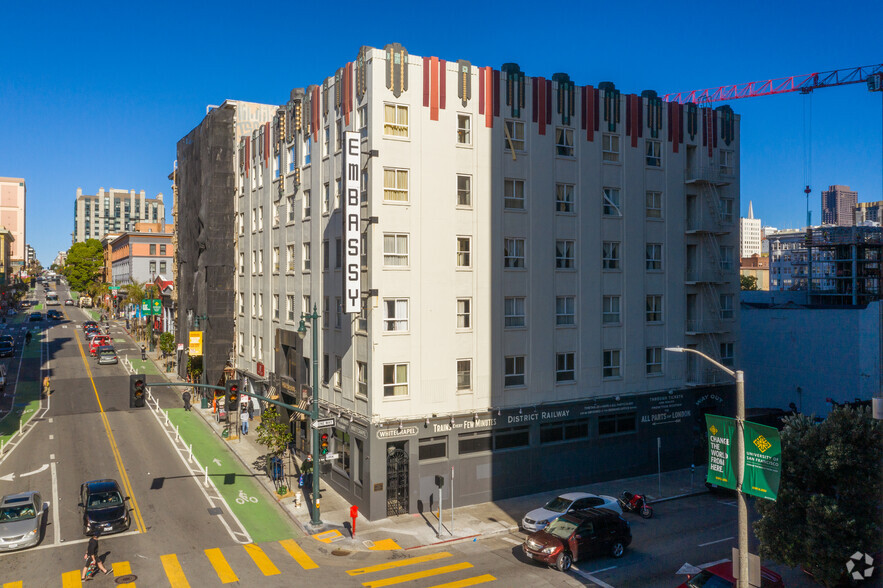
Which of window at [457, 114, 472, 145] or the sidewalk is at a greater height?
window at [457, 114, 472, 145]

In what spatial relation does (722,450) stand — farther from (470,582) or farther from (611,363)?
(611,363)

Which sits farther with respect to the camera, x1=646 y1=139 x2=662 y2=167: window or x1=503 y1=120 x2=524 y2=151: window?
x1=646 y1=139 x2=662 y2=167: window

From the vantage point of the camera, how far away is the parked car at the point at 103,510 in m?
25.8

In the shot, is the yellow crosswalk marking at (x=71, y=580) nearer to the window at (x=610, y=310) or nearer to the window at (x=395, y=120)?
the window at (x=395, y=120)

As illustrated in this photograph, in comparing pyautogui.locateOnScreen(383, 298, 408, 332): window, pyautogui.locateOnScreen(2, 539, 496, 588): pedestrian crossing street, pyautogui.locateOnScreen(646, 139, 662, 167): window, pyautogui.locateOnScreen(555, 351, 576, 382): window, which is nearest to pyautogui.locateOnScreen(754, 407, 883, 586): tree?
pyautogui.locateOnScreen(2, 539, 496, 588): pedestrian crossing street

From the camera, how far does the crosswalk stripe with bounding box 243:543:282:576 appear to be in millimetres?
23109

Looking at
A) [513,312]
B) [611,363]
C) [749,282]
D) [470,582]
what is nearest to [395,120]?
[513,312]

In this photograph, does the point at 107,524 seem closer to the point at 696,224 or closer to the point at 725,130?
the point at 696,224

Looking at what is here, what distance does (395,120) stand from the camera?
30109mm

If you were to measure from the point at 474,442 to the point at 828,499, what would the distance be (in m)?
15.7

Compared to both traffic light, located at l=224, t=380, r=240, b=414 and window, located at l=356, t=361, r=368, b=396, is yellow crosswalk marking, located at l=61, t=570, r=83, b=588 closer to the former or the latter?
traffic light, located at l=224, t=380, r=240, b=414

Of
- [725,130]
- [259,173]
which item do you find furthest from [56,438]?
[725,130]

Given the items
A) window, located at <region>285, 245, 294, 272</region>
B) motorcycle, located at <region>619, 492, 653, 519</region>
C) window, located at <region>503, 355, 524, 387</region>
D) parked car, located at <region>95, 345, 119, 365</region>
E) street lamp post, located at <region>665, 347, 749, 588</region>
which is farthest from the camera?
parked car, located at <region>95, 345, 119, 365</region>

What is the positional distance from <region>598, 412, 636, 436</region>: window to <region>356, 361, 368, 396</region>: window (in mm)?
13155
